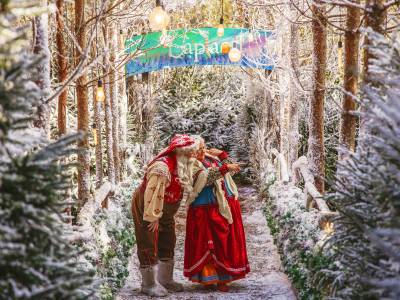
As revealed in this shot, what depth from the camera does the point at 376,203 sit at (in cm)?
296

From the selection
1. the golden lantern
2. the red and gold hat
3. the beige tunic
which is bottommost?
the beige tunic

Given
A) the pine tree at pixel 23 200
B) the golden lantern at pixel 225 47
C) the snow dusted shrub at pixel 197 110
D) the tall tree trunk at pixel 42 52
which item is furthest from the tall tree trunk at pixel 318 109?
the snow dusted shrub at pixel 197 110

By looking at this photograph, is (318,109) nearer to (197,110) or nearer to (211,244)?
(211,244)

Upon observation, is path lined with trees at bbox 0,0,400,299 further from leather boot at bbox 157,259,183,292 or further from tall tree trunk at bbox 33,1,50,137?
leather boot at bbox 157,259,183,292

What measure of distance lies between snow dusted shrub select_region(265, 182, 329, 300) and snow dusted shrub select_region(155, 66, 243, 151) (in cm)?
789

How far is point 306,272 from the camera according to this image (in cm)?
577

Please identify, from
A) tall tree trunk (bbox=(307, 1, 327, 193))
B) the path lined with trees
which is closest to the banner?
the path lined with trees

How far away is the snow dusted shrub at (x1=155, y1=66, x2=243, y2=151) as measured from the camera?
17.8 metres

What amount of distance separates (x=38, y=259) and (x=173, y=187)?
4286 millimetres

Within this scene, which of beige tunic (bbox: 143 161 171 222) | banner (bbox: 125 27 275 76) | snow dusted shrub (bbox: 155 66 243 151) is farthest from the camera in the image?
snow dusted shrub (bbox: 155 66 243 151)

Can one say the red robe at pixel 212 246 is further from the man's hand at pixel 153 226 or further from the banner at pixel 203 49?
the banner at pixel 203 49

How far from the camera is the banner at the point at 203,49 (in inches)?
540

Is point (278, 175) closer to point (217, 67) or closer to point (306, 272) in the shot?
point (306, 272)

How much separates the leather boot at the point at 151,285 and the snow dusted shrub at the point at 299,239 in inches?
61.4
